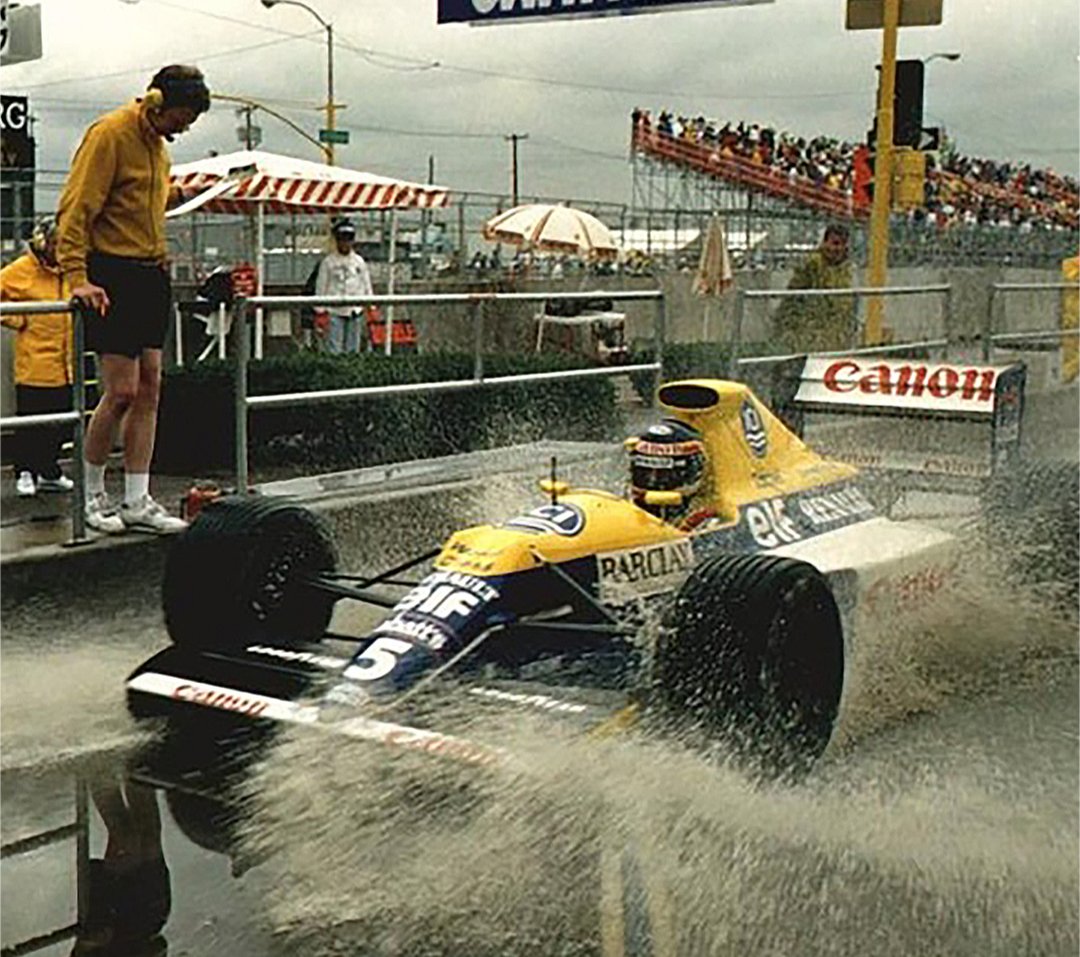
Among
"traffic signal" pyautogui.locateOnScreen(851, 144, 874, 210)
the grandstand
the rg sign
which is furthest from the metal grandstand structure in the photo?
the rg sign

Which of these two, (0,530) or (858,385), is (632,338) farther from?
(0,530)

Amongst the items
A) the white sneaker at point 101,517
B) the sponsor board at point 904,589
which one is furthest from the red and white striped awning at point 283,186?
the sponsor board at point 904,589

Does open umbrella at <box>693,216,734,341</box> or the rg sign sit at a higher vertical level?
the rg sign

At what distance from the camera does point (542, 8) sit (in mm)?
10727

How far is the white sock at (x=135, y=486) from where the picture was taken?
7266mm

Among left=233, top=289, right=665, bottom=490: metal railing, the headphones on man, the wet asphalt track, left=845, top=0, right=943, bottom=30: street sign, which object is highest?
left=845, top=0, right=943, bottom=30: street sign

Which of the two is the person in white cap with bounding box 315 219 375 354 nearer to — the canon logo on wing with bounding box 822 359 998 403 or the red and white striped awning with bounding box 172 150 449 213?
the red and white striped awning with bounding box 172 150 449 213

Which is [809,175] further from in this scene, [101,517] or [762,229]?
[101,517]

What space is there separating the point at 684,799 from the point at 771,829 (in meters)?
0.29

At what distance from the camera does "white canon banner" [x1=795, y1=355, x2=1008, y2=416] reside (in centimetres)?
781

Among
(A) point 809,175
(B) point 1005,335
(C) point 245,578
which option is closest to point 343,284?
(B) point 1005,335

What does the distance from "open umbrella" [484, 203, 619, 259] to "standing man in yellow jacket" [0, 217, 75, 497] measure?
14.3 metres

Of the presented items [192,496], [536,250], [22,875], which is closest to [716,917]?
[22,875]

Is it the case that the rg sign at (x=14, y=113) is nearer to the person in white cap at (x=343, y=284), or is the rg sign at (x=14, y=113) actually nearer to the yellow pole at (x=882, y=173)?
the person in white cap at (x=343, y=284)
